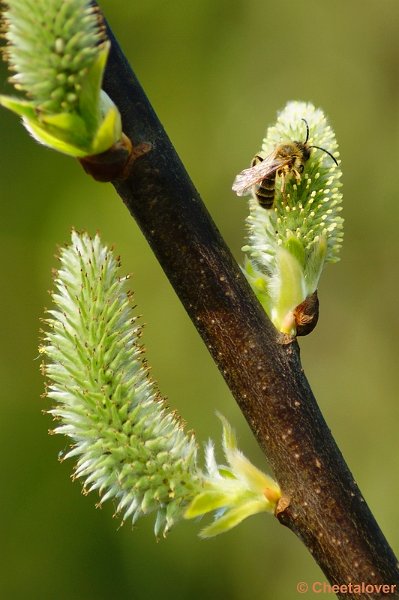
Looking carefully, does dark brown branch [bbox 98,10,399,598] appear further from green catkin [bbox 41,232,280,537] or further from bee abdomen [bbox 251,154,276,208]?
bee abdomen [bbox 251,154,276,208]

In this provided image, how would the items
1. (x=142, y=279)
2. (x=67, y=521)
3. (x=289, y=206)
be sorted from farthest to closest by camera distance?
(x=142, y=279)
(x=67, y=521)
(x=289, y=206)

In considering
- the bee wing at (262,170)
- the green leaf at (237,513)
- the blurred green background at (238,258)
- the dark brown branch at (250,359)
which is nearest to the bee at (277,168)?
the bee wing at (262,170)

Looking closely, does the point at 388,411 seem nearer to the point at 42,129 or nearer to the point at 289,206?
the point at 289,206

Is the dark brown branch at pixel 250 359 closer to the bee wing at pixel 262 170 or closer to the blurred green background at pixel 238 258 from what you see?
the bee wing at pixel 262 170

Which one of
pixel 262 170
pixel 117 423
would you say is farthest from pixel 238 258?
pixel 117 423

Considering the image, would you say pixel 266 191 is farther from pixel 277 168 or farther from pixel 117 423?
pixel 117 423

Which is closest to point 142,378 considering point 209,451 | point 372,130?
point 209,451
